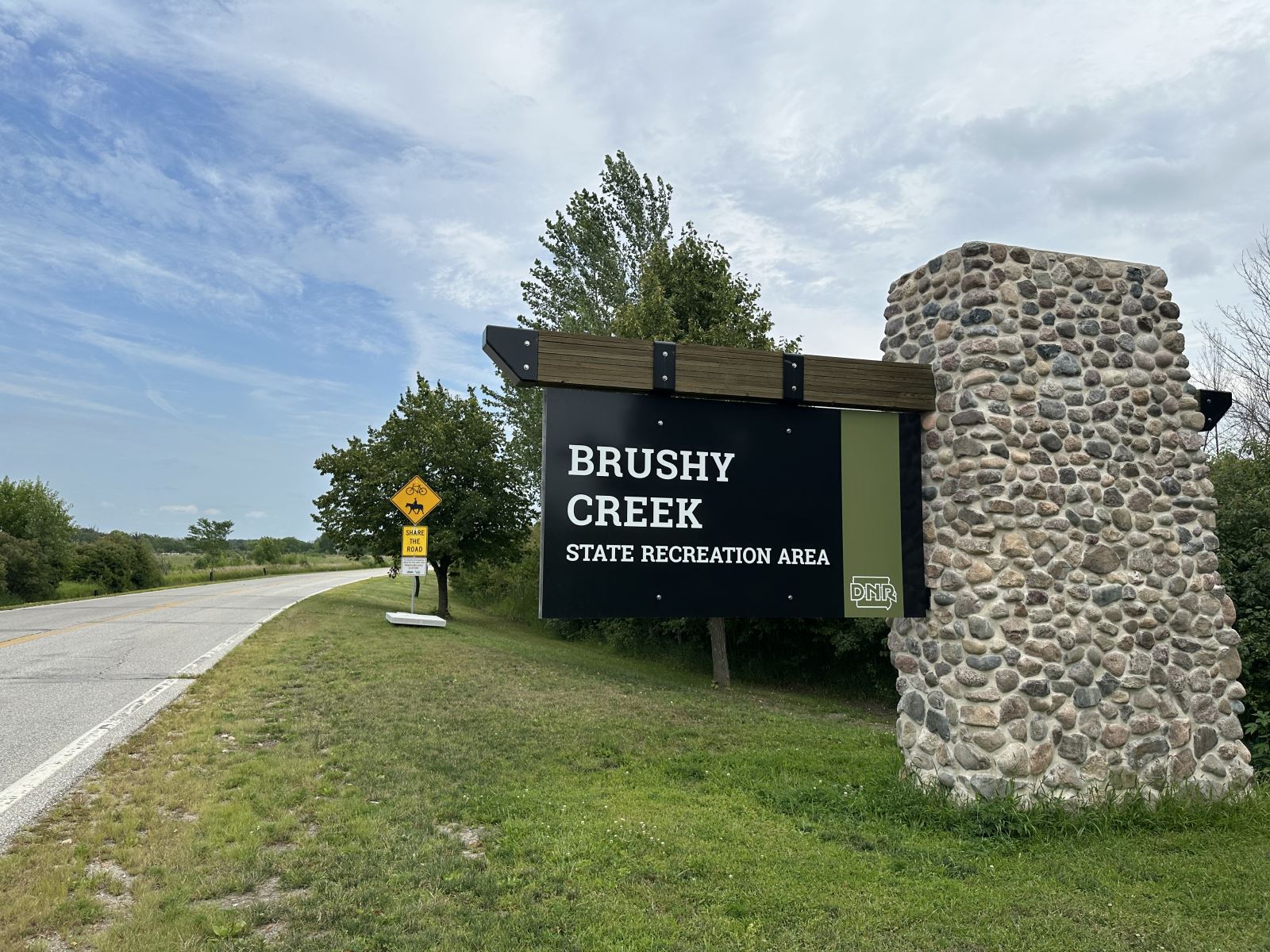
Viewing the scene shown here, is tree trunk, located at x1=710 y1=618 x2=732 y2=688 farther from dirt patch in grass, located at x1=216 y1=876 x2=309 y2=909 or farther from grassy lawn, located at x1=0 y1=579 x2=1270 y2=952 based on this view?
dirt patch in grass, located at x1=216 y1=876 x2=309 y2=909

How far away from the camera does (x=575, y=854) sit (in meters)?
4.66

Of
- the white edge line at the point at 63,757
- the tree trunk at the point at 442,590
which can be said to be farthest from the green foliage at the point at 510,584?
the white edge line at the point at 63,757

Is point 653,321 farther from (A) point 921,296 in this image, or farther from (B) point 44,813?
(B) point 44,813

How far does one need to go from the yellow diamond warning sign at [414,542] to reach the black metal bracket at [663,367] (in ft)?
45.6

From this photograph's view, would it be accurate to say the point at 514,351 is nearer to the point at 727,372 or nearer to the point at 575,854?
the point at 727,372

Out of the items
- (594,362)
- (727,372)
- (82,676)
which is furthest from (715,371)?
(82,676)

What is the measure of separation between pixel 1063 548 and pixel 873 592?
1325 millimetres

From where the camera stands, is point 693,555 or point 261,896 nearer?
point 261,896

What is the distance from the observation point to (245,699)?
29.6 ft

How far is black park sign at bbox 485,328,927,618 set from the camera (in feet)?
17.7

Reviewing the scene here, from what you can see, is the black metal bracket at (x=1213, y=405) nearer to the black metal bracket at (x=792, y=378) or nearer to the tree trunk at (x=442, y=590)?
the black metal bracket at (x=792, y=378)

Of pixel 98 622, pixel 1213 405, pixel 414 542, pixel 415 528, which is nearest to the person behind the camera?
pixel 1213 405

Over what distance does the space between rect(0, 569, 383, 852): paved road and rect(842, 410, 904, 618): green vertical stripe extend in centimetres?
578

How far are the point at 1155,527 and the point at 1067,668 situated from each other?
1319 mm
